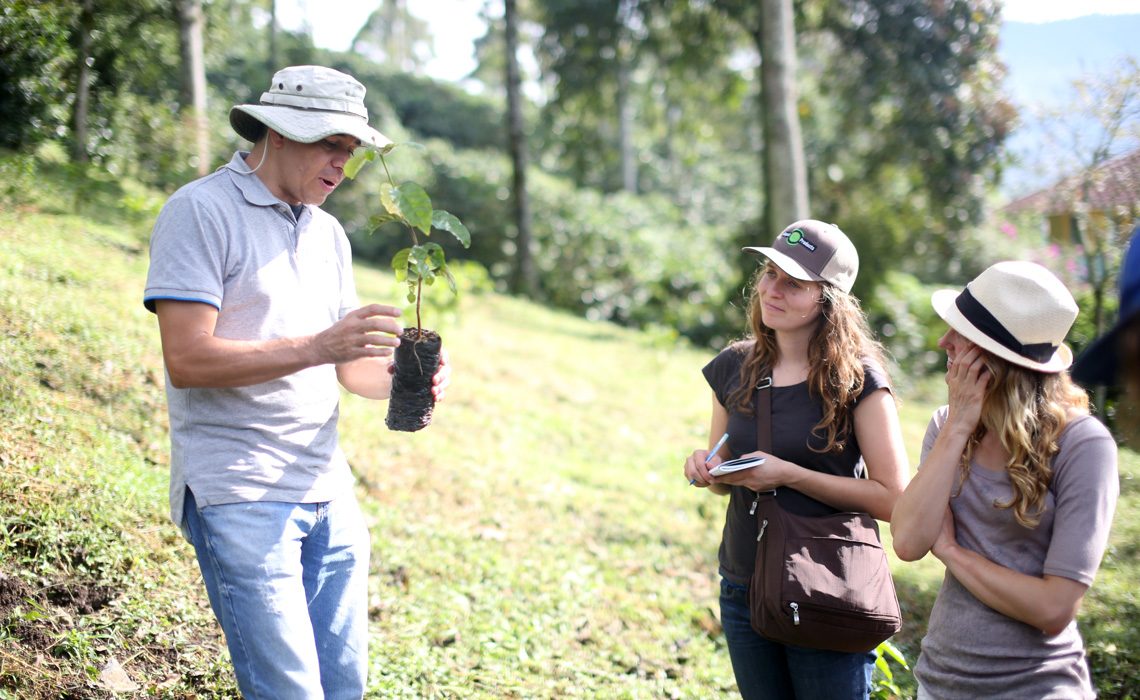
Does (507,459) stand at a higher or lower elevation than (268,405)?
lower

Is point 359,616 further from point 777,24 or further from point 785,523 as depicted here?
point 777,24

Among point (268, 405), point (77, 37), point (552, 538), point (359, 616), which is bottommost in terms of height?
point (552, 538)

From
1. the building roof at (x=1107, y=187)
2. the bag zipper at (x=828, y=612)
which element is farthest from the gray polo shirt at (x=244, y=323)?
the building roof at (x=1107, y=187)

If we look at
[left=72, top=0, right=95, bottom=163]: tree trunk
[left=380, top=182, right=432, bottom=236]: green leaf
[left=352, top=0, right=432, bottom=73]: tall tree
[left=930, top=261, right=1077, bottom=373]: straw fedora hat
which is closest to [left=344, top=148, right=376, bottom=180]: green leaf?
[left=380, top=182, right=432, bottom=236]: green leaf

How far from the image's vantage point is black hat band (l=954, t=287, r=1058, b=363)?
221 centimetres

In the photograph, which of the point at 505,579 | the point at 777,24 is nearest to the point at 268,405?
the point at 505,579

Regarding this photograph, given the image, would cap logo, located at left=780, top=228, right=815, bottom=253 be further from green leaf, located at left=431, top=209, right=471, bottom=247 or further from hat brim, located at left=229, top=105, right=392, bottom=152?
hat brim, located at left=229, top=105, right=392, bottom=152

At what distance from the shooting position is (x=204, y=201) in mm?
2318

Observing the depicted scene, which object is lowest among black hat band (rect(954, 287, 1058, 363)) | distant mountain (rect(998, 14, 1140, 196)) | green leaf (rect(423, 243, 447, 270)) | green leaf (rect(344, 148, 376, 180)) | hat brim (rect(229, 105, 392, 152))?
black hat band (rect(954, 287, 1058, 363))

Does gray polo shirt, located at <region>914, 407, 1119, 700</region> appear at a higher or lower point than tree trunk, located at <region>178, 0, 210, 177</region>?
lower

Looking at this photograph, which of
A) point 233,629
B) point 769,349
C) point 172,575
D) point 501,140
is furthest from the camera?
point 501,140

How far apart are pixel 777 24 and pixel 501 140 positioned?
19750mm

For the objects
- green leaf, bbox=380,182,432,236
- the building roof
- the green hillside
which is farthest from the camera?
the building roof

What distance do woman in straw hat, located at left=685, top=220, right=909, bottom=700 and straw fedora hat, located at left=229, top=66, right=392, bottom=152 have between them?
1268mm
